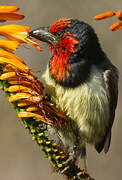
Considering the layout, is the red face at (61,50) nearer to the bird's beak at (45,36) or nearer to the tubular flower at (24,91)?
the bird's beak at (45,36)

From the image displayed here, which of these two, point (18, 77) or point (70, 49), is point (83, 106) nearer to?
point (70, 49)

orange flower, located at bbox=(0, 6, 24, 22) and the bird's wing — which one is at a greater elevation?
orange flower, located at bbox=(0, 6, 24, 22)

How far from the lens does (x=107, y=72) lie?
9.28 feet

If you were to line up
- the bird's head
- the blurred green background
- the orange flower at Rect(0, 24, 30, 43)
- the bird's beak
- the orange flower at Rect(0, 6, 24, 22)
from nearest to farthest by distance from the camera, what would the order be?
the orange flower at Rect(0, 6, 24, 22), the orange flower at Rect(0, 24, 30, 43), the bird's beak, the bird's head, the blurred green background

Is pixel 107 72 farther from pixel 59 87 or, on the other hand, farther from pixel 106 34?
pixel 106 34

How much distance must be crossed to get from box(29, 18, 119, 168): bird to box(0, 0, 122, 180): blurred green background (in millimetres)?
2089

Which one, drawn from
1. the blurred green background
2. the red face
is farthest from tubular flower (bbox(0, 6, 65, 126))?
the blurred green background

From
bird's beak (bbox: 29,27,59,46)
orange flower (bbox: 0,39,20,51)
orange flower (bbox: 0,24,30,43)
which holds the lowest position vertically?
bird's beak (bbox: 29,27,59,46)

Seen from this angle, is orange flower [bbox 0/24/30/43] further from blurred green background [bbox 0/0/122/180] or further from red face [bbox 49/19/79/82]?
blurred green background [bbox 0/0/122/180]

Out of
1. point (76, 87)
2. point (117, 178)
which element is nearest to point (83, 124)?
point (76, 87)

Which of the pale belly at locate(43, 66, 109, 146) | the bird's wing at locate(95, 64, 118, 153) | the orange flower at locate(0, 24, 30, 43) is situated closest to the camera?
the orange flower at locate(0, 24, 30, 43)

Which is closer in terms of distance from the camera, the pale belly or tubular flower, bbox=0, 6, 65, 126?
tubular flower, bbox=0, 6, 65, 126

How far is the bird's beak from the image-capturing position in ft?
7.28

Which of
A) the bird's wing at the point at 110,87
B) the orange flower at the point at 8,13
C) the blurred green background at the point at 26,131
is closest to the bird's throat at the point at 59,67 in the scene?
the bird's wing at the point at 110,87
